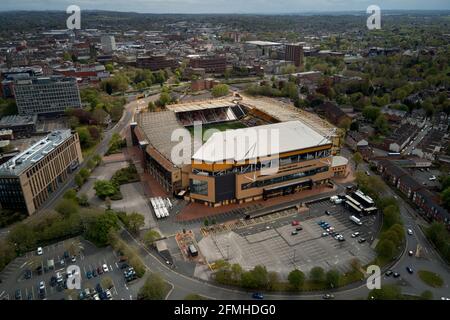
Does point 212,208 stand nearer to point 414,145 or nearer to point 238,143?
point 238,143

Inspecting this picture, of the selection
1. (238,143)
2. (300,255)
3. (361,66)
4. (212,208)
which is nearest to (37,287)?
(212,208)

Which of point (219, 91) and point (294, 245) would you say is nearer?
point (294, 245)

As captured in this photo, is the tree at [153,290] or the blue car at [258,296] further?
the blue car at [258,296]

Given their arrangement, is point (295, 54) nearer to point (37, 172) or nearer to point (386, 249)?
point (37, 172)

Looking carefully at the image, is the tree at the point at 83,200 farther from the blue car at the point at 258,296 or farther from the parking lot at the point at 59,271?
→ the blue car at the point at 258,296

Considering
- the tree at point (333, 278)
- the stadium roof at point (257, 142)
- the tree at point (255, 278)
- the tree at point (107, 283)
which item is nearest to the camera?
the tree at point (255, 278)

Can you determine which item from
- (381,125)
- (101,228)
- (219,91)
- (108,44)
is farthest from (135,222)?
(108,44)

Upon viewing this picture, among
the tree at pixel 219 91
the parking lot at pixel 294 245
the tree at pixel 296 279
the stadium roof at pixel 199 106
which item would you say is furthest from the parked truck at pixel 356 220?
the tree at pixel 219 91

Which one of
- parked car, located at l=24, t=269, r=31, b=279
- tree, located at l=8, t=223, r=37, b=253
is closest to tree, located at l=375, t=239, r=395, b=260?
parked car, located at l=24, t=269, r=31, b=279

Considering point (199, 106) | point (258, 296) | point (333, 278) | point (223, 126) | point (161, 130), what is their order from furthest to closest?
point (199, 106) → point (223, 126) → point (161, 130) → point (333, 278) → point (258, 296)
